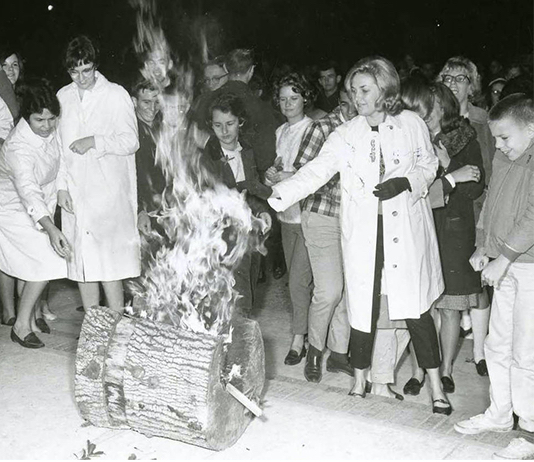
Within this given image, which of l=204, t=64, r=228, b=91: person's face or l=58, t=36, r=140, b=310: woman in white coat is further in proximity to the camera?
l=204, t=64, r=228, b=91: person's face

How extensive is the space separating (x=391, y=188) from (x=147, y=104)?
2580 millimetres

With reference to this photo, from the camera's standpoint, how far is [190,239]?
502cm

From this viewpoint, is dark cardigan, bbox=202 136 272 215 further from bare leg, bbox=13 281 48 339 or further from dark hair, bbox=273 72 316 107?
bare leg, bbox=13 281 48 339

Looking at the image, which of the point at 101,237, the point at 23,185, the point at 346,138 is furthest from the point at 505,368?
the point at 23,185

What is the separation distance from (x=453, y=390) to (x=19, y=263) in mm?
3464

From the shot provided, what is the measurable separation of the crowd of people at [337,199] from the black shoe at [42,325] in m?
0.10

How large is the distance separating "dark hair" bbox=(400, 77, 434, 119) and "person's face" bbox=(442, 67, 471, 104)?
826 mm

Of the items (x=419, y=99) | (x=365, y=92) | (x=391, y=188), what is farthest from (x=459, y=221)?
(x=365, y=92)

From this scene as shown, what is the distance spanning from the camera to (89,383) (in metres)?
4.37

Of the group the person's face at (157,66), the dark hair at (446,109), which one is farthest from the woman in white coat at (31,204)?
the dark hair at (446,109)

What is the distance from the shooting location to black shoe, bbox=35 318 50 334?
676cm

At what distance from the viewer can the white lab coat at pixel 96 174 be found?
6012 mm

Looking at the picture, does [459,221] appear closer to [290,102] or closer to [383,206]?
[383,206]

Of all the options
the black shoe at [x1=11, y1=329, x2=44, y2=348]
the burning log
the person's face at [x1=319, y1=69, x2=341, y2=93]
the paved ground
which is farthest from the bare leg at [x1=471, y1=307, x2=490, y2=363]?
the person's face at [x1=319, y1=69, x2=341, y2=93]
